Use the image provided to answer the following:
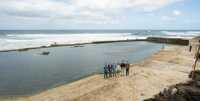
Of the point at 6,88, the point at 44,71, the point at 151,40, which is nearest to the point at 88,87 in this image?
the point at 6,88

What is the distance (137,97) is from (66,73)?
12.6m

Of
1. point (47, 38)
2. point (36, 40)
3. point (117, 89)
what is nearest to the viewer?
point (117, 89)

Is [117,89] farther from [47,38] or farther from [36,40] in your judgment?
[47,38]

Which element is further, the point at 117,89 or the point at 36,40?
the point at 36,40

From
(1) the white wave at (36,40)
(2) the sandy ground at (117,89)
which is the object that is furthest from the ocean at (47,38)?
(2) the sandy ground at (117,89)

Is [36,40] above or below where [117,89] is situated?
above

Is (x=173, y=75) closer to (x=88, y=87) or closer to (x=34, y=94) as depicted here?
(x=88, y=87)

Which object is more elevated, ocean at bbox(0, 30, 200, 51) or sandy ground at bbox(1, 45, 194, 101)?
ocean at bbox(0, 30, 200, 51)

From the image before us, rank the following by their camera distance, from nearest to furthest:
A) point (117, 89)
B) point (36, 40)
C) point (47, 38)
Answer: point (117, 89), point (36, 40), point (47, 38)

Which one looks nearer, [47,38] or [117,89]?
[117,89]

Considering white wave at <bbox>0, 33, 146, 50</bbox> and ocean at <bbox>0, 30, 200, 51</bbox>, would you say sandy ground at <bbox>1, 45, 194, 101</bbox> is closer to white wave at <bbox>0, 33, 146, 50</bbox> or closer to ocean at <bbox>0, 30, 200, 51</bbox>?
ocean at <bbox>0, 30, 200, 51</bbox>

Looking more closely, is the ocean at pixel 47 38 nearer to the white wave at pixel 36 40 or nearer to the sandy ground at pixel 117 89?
the white wave at pixel 36 40

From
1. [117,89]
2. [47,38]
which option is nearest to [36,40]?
[47,38]

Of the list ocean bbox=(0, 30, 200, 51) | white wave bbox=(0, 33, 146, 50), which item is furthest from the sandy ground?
white wave bbox=(0, 33, 146, 50)
